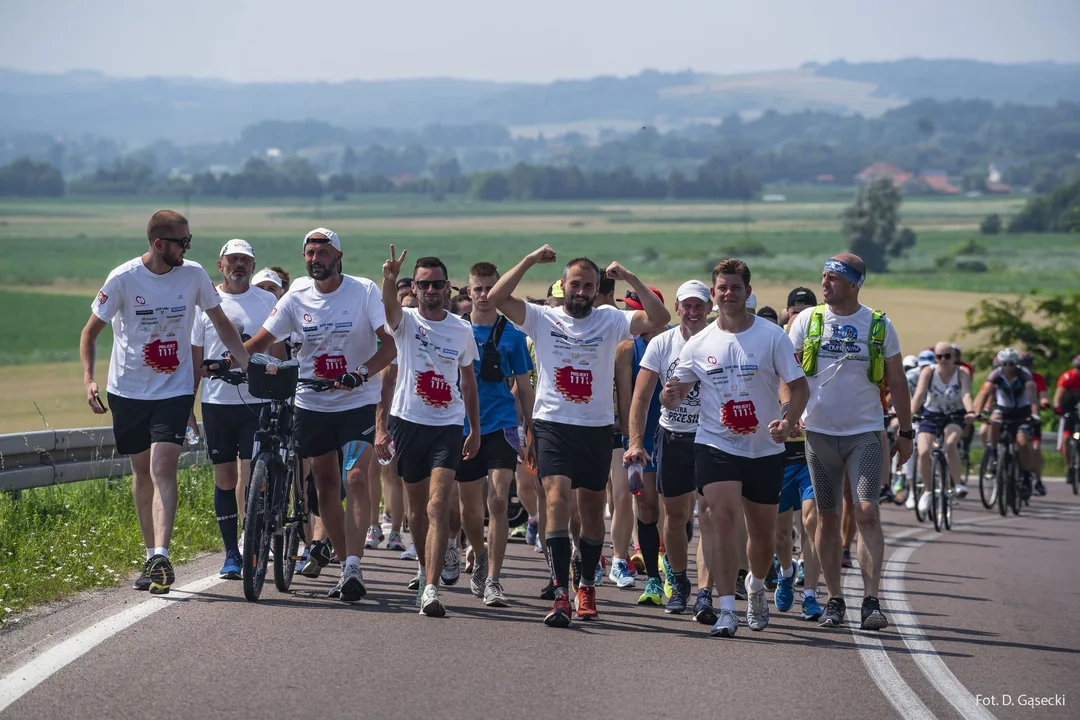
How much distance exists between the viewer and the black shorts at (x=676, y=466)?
32.5ft

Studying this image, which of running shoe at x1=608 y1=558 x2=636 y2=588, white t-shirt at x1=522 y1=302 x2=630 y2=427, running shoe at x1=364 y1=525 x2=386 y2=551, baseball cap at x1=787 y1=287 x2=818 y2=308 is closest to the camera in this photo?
white t-shirt at x1=522 y1=302 x2=630 y2=427

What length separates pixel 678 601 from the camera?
9.99 metres

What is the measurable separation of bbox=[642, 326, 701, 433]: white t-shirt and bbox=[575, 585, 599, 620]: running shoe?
1.14 m

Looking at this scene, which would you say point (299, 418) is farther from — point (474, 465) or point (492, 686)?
point (492, 686)

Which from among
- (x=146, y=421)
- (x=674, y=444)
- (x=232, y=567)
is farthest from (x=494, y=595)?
(x=146, y=421)

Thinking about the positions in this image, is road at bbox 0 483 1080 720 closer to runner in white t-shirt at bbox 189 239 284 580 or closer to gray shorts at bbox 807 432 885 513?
runner in white t-shirt at bbox 189 239 284 580

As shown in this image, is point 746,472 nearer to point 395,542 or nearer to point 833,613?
point 833,613

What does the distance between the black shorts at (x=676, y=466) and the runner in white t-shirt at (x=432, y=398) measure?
1.15 m

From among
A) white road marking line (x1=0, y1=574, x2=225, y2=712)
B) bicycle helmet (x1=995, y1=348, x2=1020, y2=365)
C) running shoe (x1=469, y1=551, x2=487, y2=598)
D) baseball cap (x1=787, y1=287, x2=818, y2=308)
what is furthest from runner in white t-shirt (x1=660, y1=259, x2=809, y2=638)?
bicycle helmet (x1=995, y1=348, x2=1020, y2=365)

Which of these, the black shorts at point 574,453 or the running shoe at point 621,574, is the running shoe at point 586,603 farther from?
the running shoe at point 621,574

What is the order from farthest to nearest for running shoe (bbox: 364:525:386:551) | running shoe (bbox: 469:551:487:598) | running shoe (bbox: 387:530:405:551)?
1. running shoe (bbox: 364:525:386:551)
2. running shoe (bbox: 387:530:405:551)
3. running shoe (bbox: 469:551:487:598)

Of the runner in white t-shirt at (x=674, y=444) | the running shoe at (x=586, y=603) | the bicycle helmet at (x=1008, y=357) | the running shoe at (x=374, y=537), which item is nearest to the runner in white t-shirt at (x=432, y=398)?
the running shoe at (x=586, y=603)

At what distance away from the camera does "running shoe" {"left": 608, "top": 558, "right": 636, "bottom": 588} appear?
1123 centimetres

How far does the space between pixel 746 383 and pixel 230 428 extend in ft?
11.8
